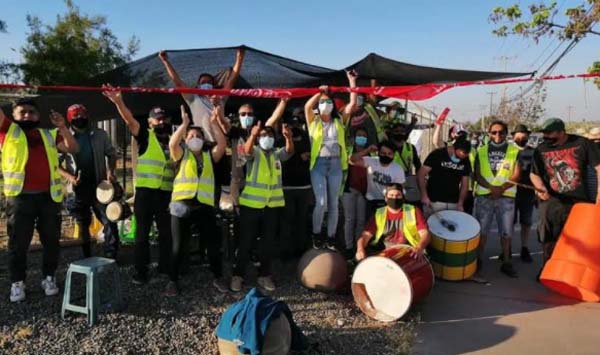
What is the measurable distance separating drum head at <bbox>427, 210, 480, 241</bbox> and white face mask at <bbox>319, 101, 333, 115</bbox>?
1778 mm

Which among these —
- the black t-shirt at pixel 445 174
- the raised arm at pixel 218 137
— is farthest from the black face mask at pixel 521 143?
the raised arm at pixel 218 137

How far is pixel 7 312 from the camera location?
4.54m

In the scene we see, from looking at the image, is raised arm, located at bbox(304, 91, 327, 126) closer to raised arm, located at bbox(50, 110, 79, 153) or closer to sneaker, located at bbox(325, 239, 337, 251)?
sneaker, located at bbox(325, 239, 337, 251)

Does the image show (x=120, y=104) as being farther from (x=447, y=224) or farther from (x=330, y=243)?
(x=447, y=224)

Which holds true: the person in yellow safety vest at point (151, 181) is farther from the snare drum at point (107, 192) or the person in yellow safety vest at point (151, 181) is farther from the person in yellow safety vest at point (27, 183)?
the snare drum at point (107, 192)

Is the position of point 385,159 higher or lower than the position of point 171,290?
higher

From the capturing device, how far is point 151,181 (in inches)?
200

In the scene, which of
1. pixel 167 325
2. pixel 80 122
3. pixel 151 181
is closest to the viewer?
pixel 167 325

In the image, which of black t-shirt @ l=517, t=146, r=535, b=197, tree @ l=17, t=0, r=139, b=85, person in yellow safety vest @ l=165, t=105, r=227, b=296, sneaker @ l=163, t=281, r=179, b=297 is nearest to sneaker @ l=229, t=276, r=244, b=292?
person in yellow safety vest @ l=165, t=105, r=227, b=296

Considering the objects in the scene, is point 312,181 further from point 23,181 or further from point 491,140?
point 23,181

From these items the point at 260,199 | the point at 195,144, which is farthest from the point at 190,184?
the point at 260,199

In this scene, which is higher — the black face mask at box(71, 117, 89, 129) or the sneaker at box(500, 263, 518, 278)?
the black face mask at box(71, 117, 89, 129)

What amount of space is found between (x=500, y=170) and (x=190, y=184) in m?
3.74

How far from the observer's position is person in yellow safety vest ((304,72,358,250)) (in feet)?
19.2
